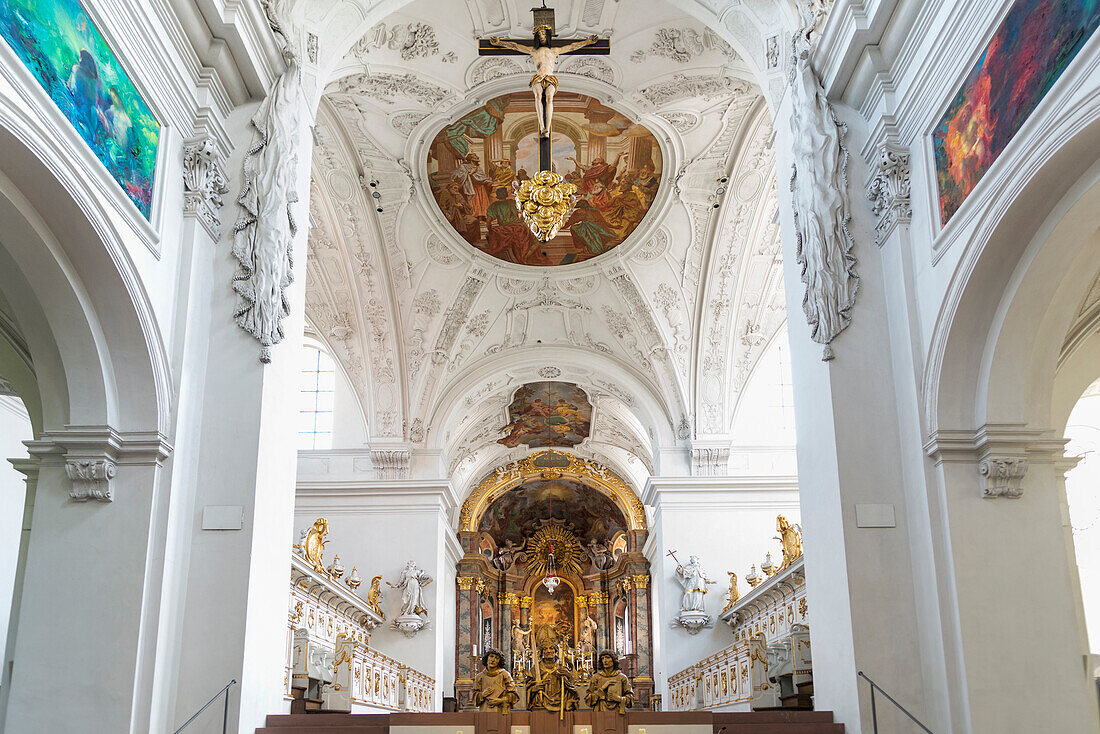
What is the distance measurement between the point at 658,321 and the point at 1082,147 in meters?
14.1

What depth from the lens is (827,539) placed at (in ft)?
29.8

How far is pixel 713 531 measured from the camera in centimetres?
2181

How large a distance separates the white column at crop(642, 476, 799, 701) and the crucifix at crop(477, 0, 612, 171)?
1192 centimetres

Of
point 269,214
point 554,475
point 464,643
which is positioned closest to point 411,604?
point 464,643

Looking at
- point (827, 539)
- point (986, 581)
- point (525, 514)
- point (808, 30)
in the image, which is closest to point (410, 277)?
point (808, 30)

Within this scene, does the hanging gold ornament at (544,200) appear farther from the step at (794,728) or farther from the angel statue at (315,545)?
the angel statue at (315,545)

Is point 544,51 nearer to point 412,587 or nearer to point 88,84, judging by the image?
point 88,84

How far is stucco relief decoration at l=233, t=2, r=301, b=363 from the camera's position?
948 centimetres

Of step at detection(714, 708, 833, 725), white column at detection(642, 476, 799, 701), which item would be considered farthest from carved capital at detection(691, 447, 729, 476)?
step at detection(714, 708, 833, 725)

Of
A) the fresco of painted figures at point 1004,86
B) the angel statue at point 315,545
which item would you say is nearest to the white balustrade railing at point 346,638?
the angel statue at point 315,545

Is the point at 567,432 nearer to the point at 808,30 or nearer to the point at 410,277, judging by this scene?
the point at 410,277

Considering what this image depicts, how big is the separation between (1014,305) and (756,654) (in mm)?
7778

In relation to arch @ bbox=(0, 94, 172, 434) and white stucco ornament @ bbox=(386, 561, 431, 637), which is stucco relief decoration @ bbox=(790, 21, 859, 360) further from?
white stucco ornament @ bbox=(386, 561, 431, 637)

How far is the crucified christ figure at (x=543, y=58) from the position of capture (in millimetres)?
11406
